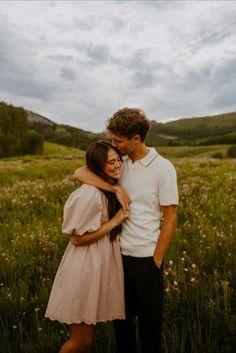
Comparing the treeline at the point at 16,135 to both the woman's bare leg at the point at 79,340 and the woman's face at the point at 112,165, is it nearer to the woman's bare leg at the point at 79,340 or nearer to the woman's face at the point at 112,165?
the woman's face at the point at 112,165

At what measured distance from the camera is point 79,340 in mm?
4422

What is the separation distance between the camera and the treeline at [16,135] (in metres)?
107

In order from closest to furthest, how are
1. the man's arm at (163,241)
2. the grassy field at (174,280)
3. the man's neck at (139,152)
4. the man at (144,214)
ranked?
the man's arm at (163,241)
the man at (144,214)
the man's neck at (139,152)
the grassy field at (174,280)

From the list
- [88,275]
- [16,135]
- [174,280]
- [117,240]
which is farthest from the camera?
[16,135]

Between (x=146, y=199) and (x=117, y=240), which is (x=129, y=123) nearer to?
(x=146, y=199)

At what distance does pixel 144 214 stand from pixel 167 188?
1.20 feet

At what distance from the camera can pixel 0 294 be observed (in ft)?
20.7

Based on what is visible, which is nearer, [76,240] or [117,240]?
[76,240]

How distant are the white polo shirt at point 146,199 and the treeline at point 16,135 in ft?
339

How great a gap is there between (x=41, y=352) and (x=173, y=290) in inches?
71.5

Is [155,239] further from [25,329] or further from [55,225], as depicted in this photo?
[55,225]

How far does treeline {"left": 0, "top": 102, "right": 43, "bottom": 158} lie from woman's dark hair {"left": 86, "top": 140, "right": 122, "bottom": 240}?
103 meters

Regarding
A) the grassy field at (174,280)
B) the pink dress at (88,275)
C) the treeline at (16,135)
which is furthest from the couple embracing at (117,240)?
the treeline at (16,135)

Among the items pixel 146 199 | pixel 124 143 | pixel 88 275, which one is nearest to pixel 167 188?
pixel 146 199
